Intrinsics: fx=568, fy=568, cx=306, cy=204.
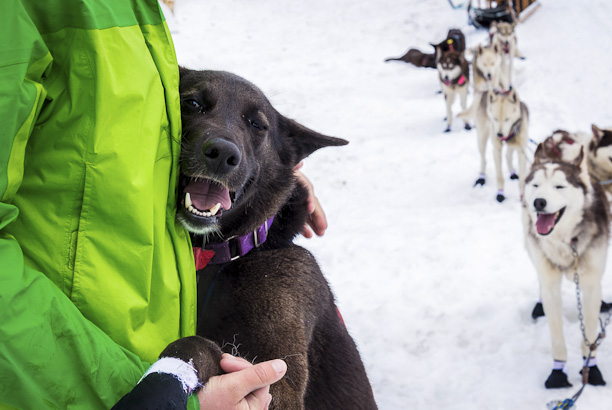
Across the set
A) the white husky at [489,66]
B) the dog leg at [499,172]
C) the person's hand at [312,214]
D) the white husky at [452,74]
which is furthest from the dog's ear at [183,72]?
the white husky at [489,66]

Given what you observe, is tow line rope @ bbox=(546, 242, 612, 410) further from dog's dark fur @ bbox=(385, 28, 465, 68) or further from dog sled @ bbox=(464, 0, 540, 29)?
dog sled @ bbox=(464, 0, 540, 29)

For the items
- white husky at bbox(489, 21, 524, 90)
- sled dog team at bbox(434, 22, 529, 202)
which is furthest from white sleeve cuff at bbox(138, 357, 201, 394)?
white husky at bbox(489, 21, 524, 90)

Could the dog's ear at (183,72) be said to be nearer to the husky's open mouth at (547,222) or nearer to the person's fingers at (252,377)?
the person's fingers at (252,377)

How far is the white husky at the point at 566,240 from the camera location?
3971mm

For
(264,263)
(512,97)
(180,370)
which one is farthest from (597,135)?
(180,370)

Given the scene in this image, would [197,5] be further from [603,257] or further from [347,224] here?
[603,257]

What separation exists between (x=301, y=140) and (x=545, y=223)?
2.31 meters

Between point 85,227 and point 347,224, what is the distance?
19.5 feet

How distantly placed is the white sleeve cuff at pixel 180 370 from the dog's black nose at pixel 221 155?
644mm

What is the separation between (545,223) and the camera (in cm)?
403

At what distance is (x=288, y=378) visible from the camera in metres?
1.87

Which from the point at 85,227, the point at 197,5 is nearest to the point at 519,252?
the point at 85,227

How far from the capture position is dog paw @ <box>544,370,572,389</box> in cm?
396

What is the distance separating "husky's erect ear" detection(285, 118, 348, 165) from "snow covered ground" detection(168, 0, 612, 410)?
904mm
